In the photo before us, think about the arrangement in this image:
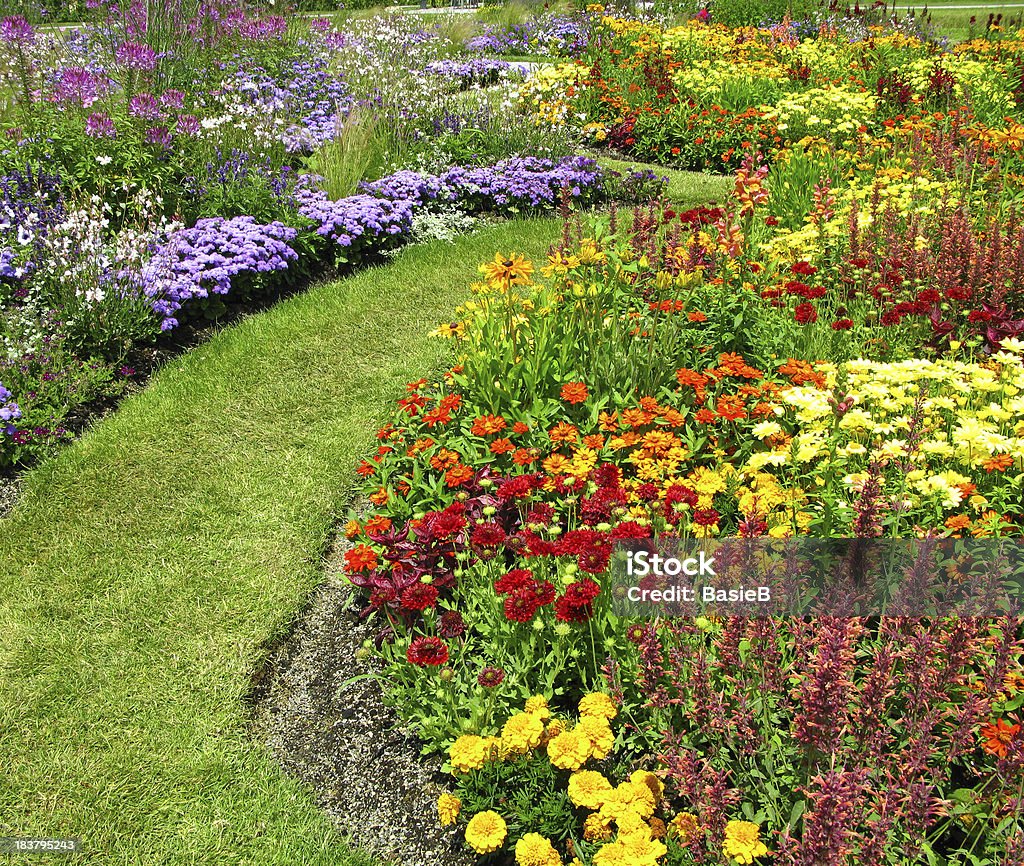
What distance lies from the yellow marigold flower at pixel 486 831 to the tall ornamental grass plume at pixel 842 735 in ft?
1.51

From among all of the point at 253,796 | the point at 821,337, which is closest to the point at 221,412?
the point at 253,796

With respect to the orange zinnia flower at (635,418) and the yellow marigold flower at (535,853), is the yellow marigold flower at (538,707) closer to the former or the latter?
the yellow marigold flower at (535,853)

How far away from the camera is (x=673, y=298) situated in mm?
3971

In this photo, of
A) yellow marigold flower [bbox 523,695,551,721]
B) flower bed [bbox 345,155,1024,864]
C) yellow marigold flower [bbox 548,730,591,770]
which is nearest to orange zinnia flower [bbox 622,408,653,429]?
flower bed [bbox 345,155,1024,864]

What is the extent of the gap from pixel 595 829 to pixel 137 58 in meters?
7.22

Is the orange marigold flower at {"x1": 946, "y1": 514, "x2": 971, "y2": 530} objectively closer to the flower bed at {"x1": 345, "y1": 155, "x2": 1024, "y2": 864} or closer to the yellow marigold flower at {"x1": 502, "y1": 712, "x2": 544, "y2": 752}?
the flower bed at {"x1": 345, "y1": 155, "x2": 1024, "y2": 864}

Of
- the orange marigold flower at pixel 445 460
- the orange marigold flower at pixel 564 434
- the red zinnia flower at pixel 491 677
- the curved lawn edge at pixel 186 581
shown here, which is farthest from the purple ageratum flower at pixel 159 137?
the red zinnia flower at pixel 491 677

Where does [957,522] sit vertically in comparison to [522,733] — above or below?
above

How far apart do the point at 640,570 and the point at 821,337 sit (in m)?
2.15

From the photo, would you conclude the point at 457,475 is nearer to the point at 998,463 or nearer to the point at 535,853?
the point at 535,853

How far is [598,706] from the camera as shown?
2318 mm

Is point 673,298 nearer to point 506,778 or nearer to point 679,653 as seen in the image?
point 679,653

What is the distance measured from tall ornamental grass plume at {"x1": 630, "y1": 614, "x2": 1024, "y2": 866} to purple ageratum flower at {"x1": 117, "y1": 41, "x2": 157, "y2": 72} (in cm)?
680

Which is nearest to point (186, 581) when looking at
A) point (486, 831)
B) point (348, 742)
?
point (348, 742)
